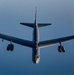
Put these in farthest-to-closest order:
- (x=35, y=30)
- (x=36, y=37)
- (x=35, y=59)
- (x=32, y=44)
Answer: (x=35, y=30) < (x=36, y=37) < (x=32, y=44) < (x=35, y=59)

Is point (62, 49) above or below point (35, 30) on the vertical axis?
below

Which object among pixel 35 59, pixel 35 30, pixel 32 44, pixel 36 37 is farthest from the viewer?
pixel 35 30

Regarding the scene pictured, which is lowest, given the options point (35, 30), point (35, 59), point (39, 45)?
point (35, 59)

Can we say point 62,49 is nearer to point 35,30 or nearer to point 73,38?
→ point 73,38

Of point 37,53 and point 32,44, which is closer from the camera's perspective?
point 37,53

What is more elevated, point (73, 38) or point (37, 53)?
point (73, 38)

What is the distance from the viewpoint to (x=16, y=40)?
341 ft

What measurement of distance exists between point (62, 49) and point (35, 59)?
17.9 metres

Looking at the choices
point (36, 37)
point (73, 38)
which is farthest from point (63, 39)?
point (36, 37)

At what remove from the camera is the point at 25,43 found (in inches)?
4003

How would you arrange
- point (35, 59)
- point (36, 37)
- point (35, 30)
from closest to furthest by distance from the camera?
point (35, 59)
point (36, 37)
point (35, 30)

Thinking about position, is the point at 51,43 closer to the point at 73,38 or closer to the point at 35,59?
the point at 73,38

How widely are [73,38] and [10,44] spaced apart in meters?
23.6

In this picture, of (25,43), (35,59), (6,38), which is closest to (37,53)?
(35,59)
